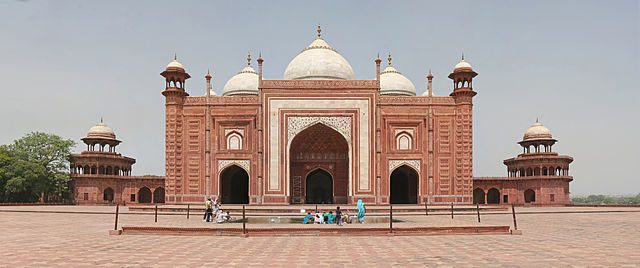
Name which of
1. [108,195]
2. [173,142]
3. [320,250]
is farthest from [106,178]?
[320,250]

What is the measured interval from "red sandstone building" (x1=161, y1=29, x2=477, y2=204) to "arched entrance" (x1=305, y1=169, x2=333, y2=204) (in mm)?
2382

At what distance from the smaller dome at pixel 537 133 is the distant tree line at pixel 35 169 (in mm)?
28098

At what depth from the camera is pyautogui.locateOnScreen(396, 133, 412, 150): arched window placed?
26297 millimetres

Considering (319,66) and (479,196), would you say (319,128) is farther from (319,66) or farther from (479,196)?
(479,196)

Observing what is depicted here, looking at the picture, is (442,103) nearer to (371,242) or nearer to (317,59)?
(317,59)

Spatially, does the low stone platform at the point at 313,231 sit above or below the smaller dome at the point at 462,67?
below

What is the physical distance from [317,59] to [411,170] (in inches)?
305

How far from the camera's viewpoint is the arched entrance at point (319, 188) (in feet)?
94.2

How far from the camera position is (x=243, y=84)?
32.3m

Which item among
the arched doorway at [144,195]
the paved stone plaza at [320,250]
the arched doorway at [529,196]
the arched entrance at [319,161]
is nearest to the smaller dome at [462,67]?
the arched entrance at [319,161]

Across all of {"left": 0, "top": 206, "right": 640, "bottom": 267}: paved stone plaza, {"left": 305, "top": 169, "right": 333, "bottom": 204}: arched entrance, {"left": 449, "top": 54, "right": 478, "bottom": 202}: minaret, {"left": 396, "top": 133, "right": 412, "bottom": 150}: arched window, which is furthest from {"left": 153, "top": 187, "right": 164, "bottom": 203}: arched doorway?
{"left": 0, "top": 206, "right": 640, "bottom": 267}: paved stone plaza

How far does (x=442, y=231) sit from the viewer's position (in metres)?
10.4

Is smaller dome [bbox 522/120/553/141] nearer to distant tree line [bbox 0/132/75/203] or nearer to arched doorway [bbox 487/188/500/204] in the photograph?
arched doorway [bbox 487/188/500/204]

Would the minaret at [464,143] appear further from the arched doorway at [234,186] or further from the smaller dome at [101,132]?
the smaller dome at [101,132]
